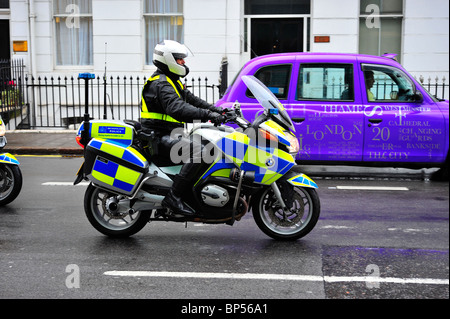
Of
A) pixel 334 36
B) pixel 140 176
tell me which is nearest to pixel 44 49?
pixel 334 36

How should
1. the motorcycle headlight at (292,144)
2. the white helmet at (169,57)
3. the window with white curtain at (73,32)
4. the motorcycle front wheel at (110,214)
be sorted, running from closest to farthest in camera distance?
1. the motorcycle headlight at (292,144)
2. the white helmet at (169,57)
3. the motorcycle front wheel at (110,214)
4. the window with white curtain at (73,32)

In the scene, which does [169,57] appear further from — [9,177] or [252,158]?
[9,177]

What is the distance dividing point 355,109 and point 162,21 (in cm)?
844

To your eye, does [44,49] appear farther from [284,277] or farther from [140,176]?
[284,277]

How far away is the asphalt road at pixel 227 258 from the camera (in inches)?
199

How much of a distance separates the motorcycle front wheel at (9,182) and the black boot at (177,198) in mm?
2626

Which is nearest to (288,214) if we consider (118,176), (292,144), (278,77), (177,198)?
(292,144)

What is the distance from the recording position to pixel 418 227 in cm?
699

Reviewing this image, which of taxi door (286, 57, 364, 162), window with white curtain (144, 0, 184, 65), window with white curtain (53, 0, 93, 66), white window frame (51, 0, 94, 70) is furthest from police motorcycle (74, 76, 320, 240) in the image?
window with white curtain (53, 0, 93, 66)

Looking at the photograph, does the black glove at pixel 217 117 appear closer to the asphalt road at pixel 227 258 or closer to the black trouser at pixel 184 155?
the black trouser at pixel 184 155

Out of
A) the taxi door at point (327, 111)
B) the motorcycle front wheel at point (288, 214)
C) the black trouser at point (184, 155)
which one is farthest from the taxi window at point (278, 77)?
the black trouser at point (184, 155)

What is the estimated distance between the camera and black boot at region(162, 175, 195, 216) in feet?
20.2

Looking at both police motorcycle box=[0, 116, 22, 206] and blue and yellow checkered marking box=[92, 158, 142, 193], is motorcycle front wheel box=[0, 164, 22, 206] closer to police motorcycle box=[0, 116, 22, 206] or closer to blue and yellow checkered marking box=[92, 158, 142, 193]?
police motorcycle box=[0, 116, 22, 206]

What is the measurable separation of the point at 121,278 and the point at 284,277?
1.34m
